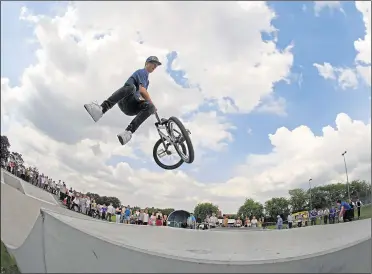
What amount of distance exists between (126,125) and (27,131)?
47.0 inches

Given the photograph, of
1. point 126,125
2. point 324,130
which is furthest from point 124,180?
point 324,130

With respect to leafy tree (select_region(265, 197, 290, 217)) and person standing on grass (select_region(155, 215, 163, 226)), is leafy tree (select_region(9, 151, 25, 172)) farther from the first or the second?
leafy tree (select_region(265, 197, 290, 217))

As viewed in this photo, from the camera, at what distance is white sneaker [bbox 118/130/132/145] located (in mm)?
4375

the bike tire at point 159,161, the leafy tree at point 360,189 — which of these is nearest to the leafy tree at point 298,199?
the leafy tree at point 360,189

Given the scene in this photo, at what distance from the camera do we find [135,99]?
178 inches

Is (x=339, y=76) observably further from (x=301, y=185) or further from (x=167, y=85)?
(x=167, y=85)

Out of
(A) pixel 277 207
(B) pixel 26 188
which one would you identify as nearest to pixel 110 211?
(B) pixel 26 188

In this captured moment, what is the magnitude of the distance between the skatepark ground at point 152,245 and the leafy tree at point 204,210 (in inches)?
9.9

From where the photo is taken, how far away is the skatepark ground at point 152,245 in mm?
3732

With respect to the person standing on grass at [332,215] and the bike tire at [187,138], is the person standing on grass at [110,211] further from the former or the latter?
the person standing on grass at [332,215]

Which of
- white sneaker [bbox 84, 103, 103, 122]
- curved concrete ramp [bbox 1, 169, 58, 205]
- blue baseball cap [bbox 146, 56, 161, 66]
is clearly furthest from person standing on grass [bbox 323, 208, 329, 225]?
curved concrete ramp [bbox 1, 169, 58, 205]

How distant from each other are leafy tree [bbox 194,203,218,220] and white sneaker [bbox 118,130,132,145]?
1.19 meters

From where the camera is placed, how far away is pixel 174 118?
442cm

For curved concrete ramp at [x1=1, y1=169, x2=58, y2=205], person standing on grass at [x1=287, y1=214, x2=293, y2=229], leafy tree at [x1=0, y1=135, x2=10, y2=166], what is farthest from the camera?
person standing on grass at [x1=287, y1=214, x2=293, y2=229]
